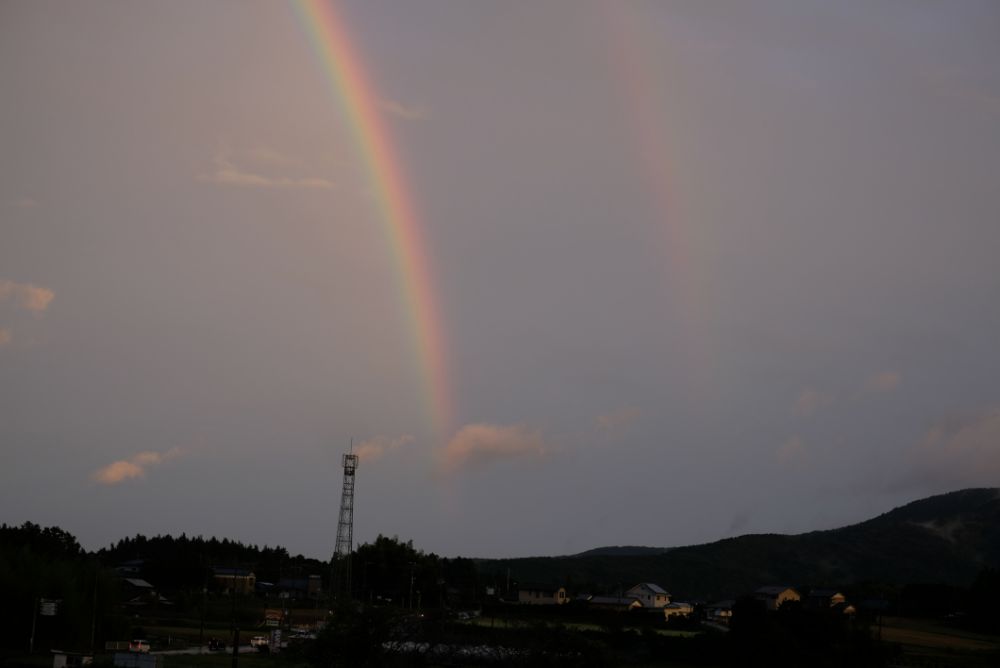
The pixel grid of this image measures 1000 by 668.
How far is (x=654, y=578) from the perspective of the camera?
173 m

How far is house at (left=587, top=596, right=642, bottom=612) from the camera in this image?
103750mm

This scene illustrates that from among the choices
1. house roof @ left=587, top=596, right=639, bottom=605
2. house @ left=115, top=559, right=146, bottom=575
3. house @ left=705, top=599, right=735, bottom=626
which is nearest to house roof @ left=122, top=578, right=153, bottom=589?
house @ left=115, top=559, right=146, bottom=575

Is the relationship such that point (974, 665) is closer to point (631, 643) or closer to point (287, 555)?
point (631, 643)

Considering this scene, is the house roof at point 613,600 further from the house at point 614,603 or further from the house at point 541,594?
the house at point 541,594

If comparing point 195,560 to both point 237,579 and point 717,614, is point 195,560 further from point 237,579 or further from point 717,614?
point 717,614

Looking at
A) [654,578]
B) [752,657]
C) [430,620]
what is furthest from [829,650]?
[654,578]

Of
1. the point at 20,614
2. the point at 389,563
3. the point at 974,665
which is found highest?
the point at 389,563

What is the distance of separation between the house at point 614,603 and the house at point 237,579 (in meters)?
34.7

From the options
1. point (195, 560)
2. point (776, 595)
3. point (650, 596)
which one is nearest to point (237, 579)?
point (195, 560)

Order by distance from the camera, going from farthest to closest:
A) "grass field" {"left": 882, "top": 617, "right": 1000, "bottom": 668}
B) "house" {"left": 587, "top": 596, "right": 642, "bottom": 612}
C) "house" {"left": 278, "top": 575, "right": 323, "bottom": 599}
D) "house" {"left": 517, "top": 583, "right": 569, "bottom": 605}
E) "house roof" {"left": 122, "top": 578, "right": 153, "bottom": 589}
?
"house" {"left": 278, "top": 575, "right": 323, "bottom": 599}, "house" {"left": 517, "top": 583, "right": 569, "bottom": 605}, "house roof" {"left": 122, "top": 578, "right": 153, "bottom": 589}, "house" {"left": 587, "top": 596, "right": 642, "bottom": 612}, "grass field" {"left": 882, "top": 617, "right": 1000, "bottom": 668}

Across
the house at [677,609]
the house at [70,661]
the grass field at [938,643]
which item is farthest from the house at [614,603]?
the house at [70,661]

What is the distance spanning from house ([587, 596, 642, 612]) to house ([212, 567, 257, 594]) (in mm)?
34710

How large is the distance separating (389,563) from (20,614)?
193 feet

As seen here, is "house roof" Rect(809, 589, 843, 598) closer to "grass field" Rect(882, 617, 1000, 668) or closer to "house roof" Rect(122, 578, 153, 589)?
"grass field" Rect(882, 617, 1000, 668)
